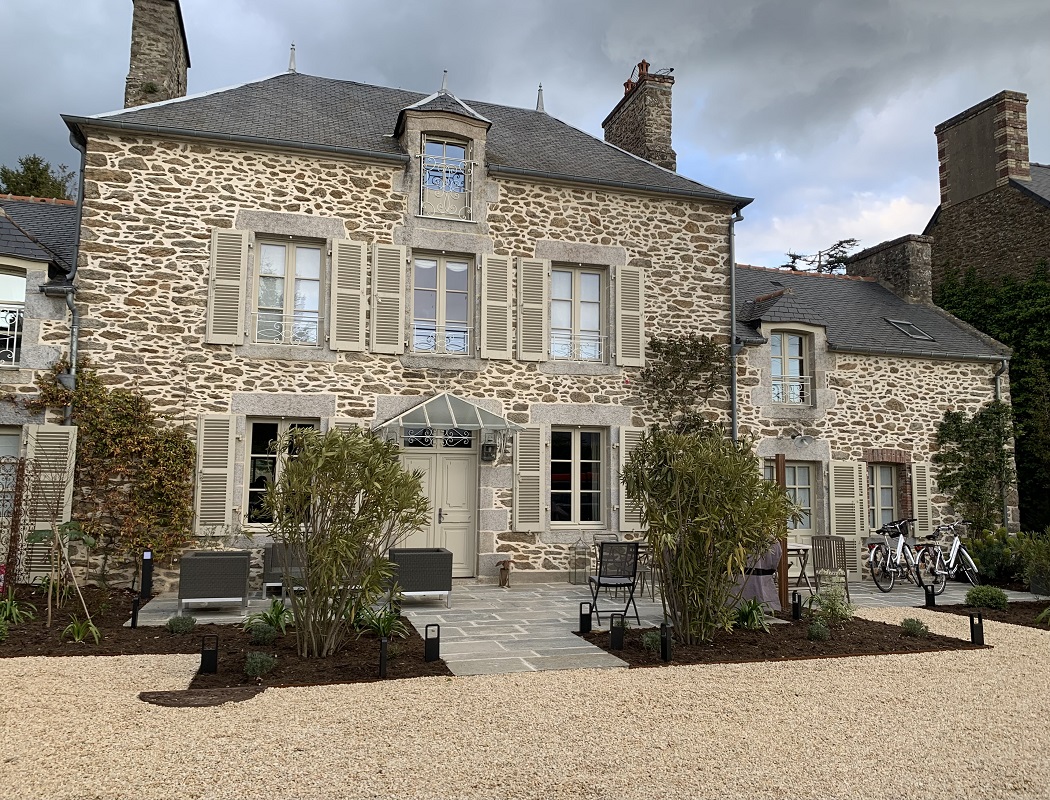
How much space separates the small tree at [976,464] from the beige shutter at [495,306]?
745cm

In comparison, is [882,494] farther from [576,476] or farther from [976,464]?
[576,476]

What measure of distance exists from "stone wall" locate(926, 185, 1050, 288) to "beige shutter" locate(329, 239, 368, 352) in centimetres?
1207

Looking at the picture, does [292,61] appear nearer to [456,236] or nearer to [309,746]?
[456,236]

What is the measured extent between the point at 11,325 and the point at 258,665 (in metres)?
6.26

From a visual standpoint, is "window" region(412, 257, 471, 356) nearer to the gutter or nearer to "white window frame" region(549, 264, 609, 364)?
"white window frame" region(549, 264, 609, 364)

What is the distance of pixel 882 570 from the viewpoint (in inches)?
424

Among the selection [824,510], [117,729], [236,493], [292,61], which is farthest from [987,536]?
[292,61]

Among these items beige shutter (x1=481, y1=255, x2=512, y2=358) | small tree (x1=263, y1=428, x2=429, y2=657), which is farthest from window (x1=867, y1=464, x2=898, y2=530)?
small tree (x1=263, y1=428, x2=429, y2=657)

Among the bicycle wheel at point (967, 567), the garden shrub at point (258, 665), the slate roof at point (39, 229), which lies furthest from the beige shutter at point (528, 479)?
the bicycle wheel at point (967, 567)

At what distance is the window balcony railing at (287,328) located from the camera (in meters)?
9.67

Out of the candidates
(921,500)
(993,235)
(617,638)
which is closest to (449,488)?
(617,638)

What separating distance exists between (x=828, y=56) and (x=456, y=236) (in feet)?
17.0

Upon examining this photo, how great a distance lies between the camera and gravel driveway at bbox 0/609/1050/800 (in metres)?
3.51

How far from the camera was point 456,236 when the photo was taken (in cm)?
1036
